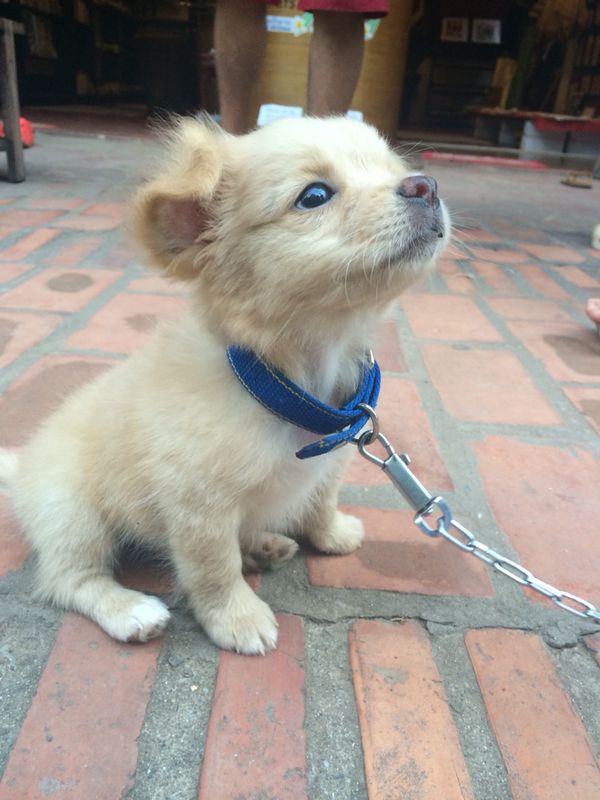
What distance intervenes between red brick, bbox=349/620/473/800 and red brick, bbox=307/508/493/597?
12 cm

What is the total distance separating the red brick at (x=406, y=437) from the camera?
1.82 meters

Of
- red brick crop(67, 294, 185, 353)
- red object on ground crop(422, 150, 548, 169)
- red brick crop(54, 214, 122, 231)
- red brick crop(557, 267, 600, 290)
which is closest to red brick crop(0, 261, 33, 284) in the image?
red brick crop(67, 294, 185, 353)

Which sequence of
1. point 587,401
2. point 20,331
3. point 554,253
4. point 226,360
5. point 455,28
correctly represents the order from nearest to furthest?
point 226,360 → point 587,401 → point 20,331 → point 554,253 → point 455,28

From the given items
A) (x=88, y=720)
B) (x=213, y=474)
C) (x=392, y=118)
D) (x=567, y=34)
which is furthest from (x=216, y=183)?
(x=567, y=34)

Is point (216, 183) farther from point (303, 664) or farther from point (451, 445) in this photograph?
point (451, 445)

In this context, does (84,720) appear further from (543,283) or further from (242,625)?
(543,283)

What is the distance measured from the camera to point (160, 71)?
9.60 m

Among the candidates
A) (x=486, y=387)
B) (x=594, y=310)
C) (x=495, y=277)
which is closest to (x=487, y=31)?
(x=495, y=277)

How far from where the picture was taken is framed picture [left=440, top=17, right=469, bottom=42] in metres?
10.9

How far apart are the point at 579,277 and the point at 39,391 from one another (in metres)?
2.73

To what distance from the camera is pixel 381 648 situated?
4.19 feet

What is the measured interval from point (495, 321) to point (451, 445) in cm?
108

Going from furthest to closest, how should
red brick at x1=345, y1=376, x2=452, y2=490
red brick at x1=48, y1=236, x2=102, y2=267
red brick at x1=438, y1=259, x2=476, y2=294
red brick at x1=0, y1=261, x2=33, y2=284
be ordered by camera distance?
red brick at x1=438, y1=259, x2=476, y2=294
red brick at x1=48, y1=236, x2=102, y2=267
red brick at x1=0, y1=261, x2=33, y2=284
red brick at x1=345, y1=376, x2=452, y2=490

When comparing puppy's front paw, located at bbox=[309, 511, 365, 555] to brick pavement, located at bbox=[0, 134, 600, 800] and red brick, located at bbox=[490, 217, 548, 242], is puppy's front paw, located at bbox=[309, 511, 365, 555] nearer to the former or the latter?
brick pavement, located at bbox=[0, 134, 600, 800]
